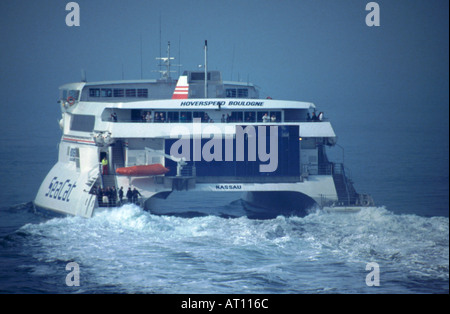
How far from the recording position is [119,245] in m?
27.0

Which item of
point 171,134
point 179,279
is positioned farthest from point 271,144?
point 179,279

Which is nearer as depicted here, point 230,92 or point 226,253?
point 226,253

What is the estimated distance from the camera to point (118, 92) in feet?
132

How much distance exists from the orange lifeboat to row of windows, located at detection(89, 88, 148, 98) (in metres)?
9.63

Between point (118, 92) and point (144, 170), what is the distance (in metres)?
10.8

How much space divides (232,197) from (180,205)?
565cm

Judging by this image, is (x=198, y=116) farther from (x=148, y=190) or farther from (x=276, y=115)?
(x=148, y=190)

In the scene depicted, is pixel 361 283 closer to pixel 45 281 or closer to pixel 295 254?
pixel 295 254

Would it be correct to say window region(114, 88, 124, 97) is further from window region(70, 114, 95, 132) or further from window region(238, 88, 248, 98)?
window region(238, 88, 248, 98)

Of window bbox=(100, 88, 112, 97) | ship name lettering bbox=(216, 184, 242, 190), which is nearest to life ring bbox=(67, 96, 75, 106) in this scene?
window bbox=(100, 88, 112, 97)

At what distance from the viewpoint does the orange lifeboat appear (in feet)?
101

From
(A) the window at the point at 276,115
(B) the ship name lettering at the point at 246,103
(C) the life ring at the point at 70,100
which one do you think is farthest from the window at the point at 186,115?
(C) the life ring at the point at 70,100
